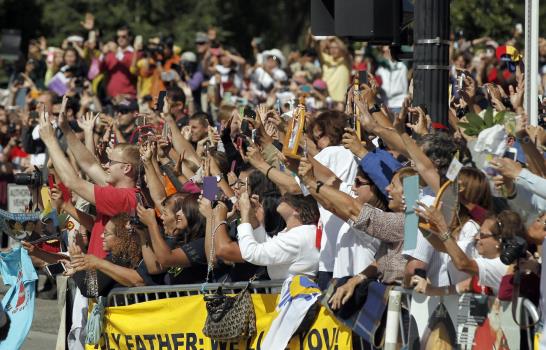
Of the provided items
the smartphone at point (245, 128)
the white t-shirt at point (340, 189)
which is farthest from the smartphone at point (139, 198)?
the white t-shirt at point (340, 189)

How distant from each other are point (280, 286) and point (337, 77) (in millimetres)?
9633

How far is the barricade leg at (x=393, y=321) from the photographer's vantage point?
728 centimetres

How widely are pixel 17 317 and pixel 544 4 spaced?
67.0ft

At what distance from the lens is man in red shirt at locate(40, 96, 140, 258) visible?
32.0 ft

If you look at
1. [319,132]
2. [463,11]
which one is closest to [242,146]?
[319,132]

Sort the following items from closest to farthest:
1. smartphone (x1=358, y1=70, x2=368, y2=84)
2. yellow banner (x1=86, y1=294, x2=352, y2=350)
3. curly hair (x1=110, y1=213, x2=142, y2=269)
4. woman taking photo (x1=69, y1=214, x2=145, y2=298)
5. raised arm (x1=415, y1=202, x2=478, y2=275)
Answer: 1. raised arm (x1=415, y1=202, x2=478, y2=275)
2. yellow banner (x1=86, y1=294, x2=352, y2=350)
3. woman taking photo (x1=69, y1=214, x2=145, y2=298)
4. curly hair (x1=110, y1=213, x2=142, y2=269)
5. smartphone (x1=358, y1=70, x2=368, y2=84)

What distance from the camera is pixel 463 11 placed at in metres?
21.7

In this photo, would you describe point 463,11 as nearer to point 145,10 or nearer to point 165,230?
point 165,230

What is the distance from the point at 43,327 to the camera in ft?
40.9

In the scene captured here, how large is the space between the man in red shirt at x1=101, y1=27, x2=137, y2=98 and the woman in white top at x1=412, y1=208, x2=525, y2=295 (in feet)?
42.8

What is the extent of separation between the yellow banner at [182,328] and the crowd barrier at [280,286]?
1.9 inches

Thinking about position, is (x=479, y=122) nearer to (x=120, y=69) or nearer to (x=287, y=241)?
(x=287, y=241)

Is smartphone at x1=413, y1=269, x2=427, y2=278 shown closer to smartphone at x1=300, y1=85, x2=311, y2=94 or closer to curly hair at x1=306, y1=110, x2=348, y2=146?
curly hair at x1=306, y1=110, x2=348, y2=146

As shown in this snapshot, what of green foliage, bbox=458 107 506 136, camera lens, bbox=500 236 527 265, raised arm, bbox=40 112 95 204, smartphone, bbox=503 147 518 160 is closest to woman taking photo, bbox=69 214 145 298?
raised arm, bbox=40 112 95 204
